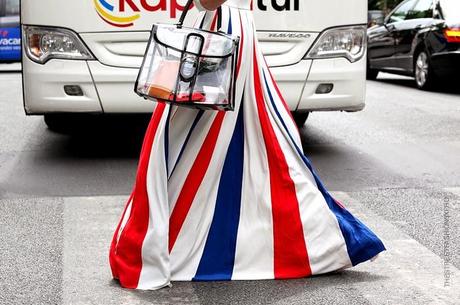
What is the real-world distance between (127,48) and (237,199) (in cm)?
352

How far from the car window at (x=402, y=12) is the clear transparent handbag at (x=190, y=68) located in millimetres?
12259

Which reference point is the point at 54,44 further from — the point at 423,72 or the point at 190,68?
the point at 423,72

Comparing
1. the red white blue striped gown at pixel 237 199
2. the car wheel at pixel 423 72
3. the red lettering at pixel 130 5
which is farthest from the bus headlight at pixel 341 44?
the car wheel at pixel 423 72

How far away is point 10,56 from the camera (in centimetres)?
2436

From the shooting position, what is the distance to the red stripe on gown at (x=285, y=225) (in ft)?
15.7

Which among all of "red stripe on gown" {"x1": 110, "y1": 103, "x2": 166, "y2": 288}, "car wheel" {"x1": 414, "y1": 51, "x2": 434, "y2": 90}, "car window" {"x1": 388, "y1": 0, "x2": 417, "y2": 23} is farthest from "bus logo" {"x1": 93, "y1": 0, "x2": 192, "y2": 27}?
"car window" {"x1": 388, "y1": 0, "x2": 417, "y2": 23}

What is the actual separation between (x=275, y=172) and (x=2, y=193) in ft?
9.69

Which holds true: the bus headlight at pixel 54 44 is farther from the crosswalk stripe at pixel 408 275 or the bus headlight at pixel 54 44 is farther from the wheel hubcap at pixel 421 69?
the wheel hubcap at pixel 421 69

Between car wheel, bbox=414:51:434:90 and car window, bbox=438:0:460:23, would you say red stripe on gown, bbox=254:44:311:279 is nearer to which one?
car window, bbox=438:0:460:23

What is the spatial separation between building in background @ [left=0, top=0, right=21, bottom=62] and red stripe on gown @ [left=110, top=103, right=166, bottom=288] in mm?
20246

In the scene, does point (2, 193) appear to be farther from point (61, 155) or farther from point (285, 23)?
point (285, 23)

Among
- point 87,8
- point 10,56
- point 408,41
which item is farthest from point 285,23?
point 10,56

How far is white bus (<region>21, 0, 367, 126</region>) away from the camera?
8023 millimetres

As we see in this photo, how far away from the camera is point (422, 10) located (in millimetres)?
15883
